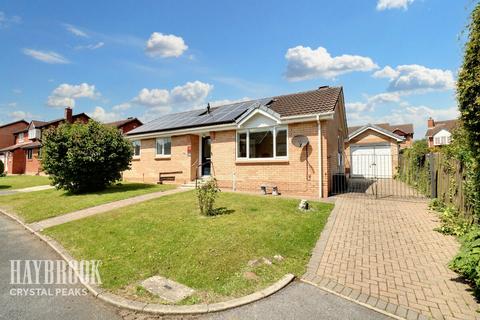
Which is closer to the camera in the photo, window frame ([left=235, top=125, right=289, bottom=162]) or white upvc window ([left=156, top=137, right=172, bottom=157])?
window frame ([left=235, top=125, right=289, bottom=162])

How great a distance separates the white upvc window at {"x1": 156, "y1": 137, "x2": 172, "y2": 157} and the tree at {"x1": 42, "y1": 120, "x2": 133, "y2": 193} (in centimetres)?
273

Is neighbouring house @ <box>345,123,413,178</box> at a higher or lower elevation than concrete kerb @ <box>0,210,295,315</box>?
higher

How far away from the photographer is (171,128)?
16641 millimetres

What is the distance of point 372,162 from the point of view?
906 inches

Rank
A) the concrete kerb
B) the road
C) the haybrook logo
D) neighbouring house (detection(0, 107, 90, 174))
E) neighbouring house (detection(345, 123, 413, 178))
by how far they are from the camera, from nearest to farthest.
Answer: the road < the concrete kerb < the haybrook logo < neighbouring house (detection(345, 123, 413, 178)) < neighbouring house (detection(0, 107, 90, 174))

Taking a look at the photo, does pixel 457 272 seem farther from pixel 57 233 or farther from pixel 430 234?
pixel 57 233

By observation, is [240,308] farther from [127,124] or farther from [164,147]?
[127,124]

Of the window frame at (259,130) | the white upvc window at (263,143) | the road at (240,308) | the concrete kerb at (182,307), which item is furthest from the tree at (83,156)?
the concrete kerb at (182,307)

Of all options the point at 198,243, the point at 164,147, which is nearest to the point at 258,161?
the point at 164,147

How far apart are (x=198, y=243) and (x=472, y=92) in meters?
6.59

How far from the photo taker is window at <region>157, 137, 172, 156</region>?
17.3 metres

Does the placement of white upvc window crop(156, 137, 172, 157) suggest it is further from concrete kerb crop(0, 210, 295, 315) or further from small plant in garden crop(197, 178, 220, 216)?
concrete kerb crop(0, 210, 295, 315)

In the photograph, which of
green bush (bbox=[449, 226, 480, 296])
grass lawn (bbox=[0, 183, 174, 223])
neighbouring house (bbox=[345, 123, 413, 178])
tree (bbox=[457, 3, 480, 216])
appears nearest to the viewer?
green bush (bbox=[449, 226, 480, 296])

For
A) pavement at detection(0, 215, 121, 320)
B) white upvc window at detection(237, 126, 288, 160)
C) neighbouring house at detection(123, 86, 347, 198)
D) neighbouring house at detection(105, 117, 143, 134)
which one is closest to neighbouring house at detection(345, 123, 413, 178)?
neighbouring house at detection(123, 86, 347, 198)
